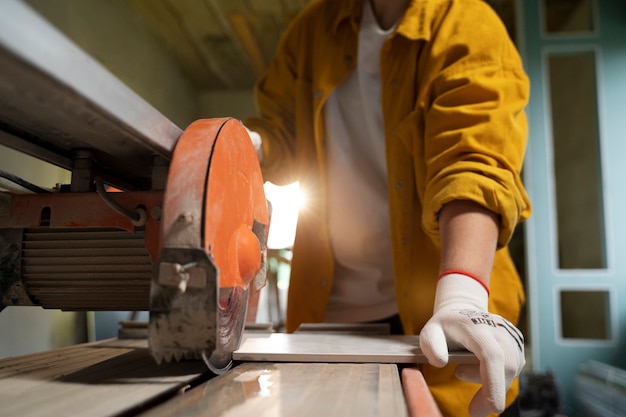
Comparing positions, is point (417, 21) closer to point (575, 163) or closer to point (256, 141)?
point (256, 141)

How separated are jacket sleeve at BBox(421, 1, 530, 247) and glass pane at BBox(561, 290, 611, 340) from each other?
172 inches

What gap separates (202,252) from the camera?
0.61 metres

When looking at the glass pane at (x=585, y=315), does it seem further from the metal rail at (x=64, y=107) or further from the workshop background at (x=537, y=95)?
the metal rail at (x=64, y=107)

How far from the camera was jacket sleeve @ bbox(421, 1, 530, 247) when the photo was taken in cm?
98

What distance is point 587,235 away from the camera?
206 inches

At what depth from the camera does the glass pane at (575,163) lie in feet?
16.4

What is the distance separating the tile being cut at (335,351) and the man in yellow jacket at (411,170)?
28mm

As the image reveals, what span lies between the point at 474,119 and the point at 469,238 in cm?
25

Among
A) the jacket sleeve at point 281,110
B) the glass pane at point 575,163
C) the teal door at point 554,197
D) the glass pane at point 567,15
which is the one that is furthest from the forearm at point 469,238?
the glass pane at point 575,163

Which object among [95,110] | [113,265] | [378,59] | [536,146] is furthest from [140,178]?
[536,146]

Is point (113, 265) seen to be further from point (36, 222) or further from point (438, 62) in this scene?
point (438, 62)

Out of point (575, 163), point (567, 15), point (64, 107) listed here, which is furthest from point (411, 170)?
point (575, 163)

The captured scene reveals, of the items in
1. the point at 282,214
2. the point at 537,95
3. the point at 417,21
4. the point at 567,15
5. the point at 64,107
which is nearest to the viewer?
the point at 64,107

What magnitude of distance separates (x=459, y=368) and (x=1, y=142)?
0.71 meters
